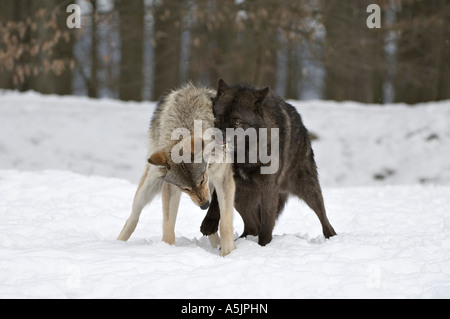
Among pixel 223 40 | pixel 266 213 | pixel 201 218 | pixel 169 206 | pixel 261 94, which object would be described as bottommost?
pixel 201 218

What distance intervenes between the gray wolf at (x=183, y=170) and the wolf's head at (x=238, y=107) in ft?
0.34

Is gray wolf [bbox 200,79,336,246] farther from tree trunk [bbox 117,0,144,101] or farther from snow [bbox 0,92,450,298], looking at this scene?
tree trunk [bbox 117,0,144,101]

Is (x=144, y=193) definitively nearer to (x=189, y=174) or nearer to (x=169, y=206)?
(x=169, y=206)

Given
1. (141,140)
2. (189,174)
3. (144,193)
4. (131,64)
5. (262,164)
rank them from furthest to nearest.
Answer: (131,64), (141,140), (144,193), (262,164), (189,174)

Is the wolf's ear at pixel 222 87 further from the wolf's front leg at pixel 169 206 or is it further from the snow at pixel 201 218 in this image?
the snow at pixel 201 218

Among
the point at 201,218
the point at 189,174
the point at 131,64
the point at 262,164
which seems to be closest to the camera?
the point at 189,174

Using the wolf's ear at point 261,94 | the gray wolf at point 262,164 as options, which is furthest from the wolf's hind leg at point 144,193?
the wolf's ear at point 261,94

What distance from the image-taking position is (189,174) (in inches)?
198

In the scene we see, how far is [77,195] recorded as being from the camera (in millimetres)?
8633

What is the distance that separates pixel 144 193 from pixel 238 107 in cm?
139

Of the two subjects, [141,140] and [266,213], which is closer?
[266,213]

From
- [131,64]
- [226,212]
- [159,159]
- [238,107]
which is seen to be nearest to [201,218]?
[226,212]

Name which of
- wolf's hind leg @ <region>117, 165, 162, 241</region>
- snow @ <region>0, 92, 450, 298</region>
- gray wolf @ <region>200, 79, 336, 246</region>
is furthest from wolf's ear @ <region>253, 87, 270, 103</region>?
snow @ <region>0, 92, 450, 298</region>

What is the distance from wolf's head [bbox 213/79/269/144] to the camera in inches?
217
